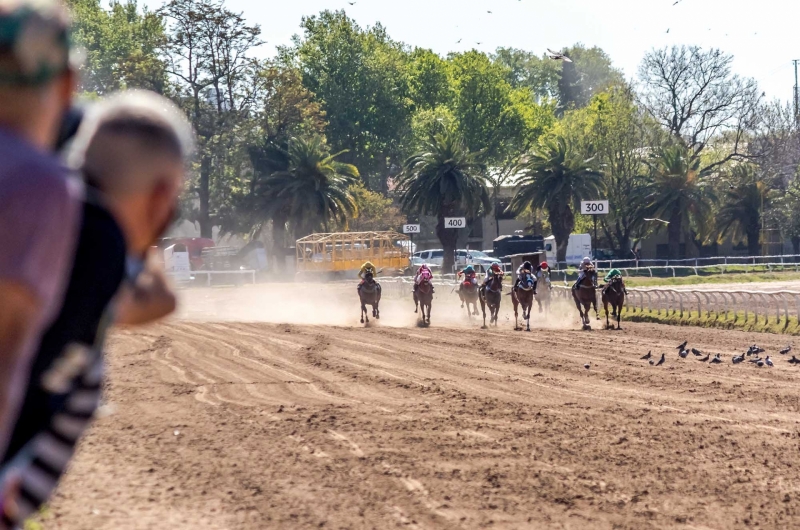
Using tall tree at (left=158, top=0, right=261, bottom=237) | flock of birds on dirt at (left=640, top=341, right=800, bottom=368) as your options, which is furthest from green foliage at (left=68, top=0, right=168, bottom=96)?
flock of birds on dirt at (left=640, top=341, right=800, bottom=368)

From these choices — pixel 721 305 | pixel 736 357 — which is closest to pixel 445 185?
pixel 721 305

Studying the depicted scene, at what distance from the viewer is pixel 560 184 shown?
195 feet

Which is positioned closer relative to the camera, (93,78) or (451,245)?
(451,245)

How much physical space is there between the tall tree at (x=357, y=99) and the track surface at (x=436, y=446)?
257ft

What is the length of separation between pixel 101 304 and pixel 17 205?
0.43 m

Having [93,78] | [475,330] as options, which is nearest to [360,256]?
[93,78]

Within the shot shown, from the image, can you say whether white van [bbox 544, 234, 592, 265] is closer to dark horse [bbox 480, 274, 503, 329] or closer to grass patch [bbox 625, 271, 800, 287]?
grass patch [bbox 625, 271, 800, 287]

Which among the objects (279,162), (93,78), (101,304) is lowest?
(101,304)

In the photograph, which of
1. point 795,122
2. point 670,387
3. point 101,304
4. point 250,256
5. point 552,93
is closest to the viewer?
point 101,304

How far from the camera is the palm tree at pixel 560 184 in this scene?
2352 inches

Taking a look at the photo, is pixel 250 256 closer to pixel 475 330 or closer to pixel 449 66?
pixel 475 330

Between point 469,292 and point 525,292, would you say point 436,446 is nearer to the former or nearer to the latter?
point 525,292

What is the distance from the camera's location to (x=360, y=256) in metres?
60.6

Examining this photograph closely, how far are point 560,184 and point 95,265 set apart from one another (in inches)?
2300
